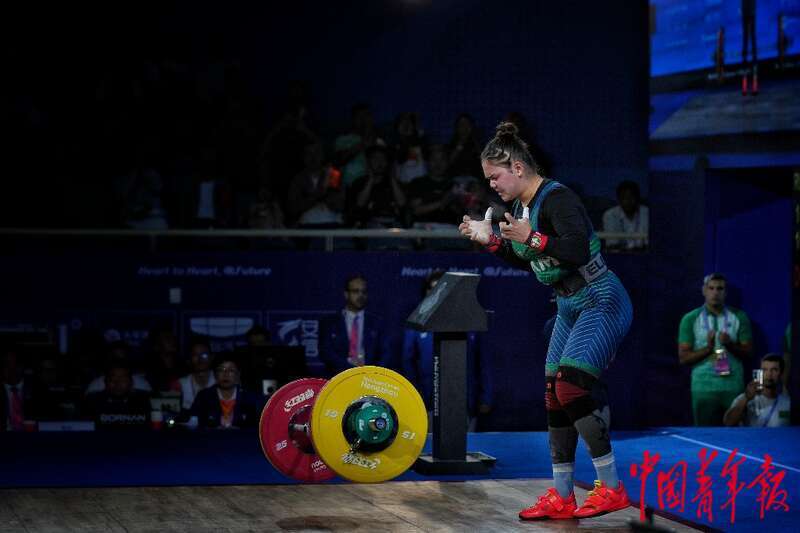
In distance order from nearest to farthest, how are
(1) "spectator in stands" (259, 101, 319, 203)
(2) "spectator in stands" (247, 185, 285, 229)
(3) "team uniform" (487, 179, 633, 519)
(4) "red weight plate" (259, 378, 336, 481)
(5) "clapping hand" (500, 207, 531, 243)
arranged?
(5) "clapping hand" (500, 207, 531, 243)
(3) "team uniform" (487, 179, 633, 519)
(4) "red weight plate" (259, 378, 336, 481)
(2) "spectator in stands" (247, 185, 285, 229)
(1) "spectator in stands" (259, 101, 319, 203)

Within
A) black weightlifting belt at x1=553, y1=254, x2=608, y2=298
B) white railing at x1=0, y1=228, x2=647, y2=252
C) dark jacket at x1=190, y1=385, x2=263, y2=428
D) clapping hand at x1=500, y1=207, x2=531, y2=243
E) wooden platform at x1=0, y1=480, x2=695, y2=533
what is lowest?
wooden platform at x1=0, y1=480, x2=695, y2=533

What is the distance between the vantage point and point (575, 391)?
5.42 m

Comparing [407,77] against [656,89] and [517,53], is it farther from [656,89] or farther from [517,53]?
[656,89]

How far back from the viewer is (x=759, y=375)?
9273mm

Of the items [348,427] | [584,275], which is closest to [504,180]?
[584,275]

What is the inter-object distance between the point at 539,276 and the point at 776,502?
5.20ft

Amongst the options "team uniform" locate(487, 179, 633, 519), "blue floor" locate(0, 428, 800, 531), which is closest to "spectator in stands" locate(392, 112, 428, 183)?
"blue floor" locate(0, 428, 800, 531)

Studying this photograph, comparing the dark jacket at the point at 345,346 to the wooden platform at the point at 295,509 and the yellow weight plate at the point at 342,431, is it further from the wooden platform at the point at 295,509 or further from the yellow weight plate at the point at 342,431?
the yellow weight plate at the point at 342,431

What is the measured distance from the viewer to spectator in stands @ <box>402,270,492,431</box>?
29.7 ft

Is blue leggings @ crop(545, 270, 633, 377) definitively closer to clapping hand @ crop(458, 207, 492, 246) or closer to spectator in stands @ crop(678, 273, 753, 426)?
clapping hand @ crop(458, 207, 492, 246)

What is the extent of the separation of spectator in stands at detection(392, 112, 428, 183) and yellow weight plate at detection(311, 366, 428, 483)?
5.44m

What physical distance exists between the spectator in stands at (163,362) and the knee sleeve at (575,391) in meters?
4.38

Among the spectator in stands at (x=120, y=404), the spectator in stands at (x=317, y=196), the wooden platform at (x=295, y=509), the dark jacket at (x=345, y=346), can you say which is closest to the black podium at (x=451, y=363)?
the wooden platform at (x=295, y=509)

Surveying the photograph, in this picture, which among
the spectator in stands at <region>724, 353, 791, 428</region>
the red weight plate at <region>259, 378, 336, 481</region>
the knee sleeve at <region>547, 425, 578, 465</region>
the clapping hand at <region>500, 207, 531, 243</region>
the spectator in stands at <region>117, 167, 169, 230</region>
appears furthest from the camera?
the spectator in stands at <region>117, 167, 169, 230</region>
